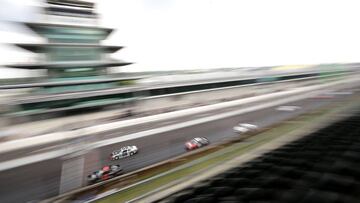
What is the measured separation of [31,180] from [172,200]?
6785mm

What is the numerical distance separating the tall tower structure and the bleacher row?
1878 cm

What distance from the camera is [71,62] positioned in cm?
1975

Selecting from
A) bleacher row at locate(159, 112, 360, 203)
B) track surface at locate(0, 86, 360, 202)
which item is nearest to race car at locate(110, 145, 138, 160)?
track surface at locate(0, 86, 360, 202)

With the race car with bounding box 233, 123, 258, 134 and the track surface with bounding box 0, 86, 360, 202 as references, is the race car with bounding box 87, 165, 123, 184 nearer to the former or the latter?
the track surface with bounding box 0, 86, 360, 202

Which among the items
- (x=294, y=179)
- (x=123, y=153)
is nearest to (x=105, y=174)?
(x=123, y=153)

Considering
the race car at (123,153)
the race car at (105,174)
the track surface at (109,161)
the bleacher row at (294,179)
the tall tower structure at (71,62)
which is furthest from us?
the tall tower structure at (71,62)

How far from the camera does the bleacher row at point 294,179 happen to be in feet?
3.37

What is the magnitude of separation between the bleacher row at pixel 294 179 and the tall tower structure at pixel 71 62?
18.8 meters

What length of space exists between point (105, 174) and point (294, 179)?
19.5 feet

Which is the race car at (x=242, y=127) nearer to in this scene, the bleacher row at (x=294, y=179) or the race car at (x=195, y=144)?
the race car at (x=195, y=144)

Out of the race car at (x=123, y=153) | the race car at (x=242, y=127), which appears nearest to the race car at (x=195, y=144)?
the race car at (x=123, y=153)

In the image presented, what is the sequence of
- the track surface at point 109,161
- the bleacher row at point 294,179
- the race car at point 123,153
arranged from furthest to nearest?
the race car at point 123,153 → the track surface at point 109,161 → the bleacher row at point 294,179

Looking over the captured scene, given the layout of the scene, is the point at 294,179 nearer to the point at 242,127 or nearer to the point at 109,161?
the point at 109,161

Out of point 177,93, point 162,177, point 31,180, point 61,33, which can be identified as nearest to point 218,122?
point 31,180
